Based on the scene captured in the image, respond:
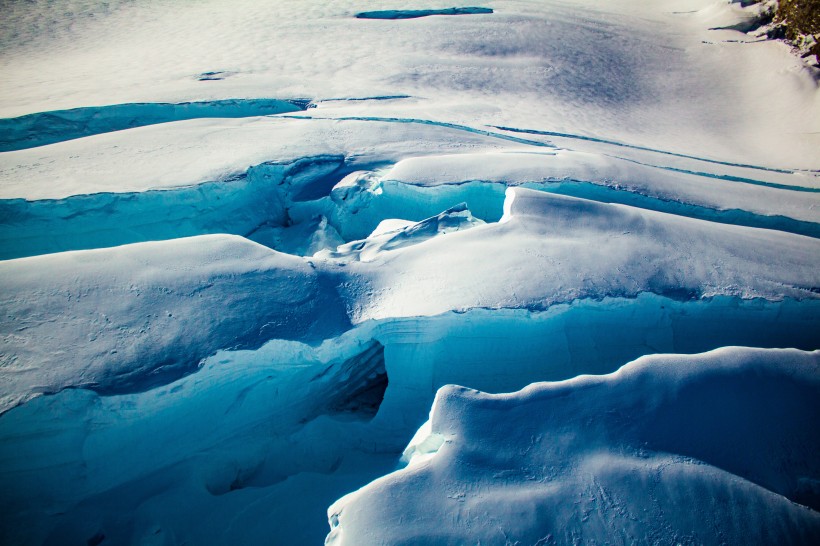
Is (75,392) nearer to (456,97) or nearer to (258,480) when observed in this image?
(258,480)

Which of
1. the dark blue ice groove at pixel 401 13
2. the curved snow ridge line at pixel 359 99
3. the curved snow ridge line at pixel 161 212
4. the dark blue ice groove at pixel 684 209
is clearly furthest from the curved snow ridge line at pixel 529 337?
the dark blue ice groove at pixel 401 13

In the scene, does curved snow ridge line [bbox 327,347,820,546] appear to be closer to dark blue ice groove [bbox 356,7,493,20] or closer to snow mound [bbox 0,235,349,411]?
snow mound [bbox 0,235,349,411]

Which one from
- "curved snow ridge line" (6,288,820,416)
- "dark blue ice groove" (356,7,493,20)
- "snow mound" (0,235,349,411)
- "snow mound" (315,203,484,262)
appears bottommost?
"curved snow ridge line" (6,288,820,416)

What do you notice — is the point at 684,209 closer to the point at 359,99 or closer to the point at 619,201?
the point at 619,201

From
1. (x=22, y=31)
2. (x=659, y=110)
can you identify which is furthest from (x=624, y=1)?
(x=22, y=31)

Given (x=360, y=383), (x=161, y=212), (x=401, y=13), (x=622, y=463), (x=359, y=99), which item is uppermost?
(x=401, y=13)

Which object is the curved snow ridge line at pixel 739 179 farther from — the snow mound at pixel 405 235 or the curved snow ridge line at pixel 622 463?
the curved snow ridge line at pixel 622 463

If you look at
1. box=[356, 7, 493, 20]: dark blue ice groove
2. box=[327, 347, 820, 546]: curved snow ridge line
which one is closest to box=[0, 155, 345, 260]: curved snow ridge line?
box=[327, 347, 820, 546]: curved snow ridge line

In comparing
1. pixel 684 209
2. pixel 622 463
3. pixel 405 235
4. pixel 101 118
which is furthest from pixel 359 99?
pixel 622 463
